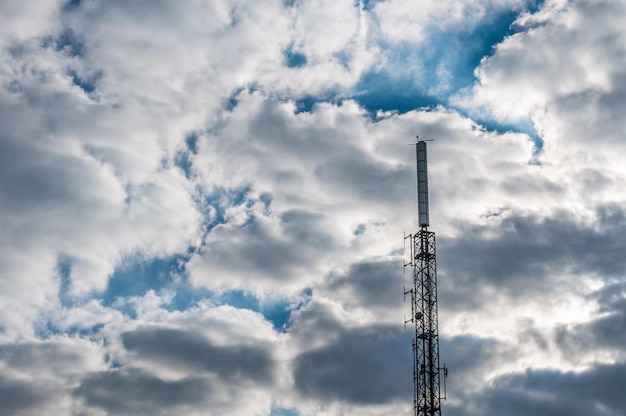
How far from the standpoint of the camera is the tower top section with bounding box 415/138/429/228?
17212 centimetres

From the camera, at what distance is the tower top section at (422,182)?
565ft

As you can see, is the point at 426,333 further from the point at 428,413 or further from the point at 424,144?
the point at 424,144

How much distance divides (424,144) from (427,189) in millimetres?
7955

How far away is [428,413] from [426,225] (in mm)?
30755

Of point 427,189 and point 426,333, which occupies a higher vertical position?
point 427,189

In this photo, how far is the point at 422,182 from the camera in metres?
174

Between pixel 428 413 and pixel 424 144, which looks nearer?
pixel 428 413

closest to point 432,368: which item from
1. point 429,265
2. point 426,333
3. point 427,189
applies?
point 426,333

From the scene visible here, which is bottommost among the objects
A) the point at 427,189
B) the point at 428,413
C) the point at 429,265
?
Answer: the point at 428,413

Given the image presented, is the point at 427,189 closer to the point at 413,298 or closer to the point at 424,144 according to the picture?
the point at 424,144

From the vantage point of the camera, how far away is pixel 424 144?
577 feet

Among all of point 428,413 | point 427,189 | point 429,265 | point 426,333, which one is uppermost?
point 427,189

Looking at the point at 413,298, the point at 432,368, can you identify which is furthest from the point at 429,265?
the point at 432,368

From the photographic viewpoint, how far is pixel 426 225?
17150 cm
